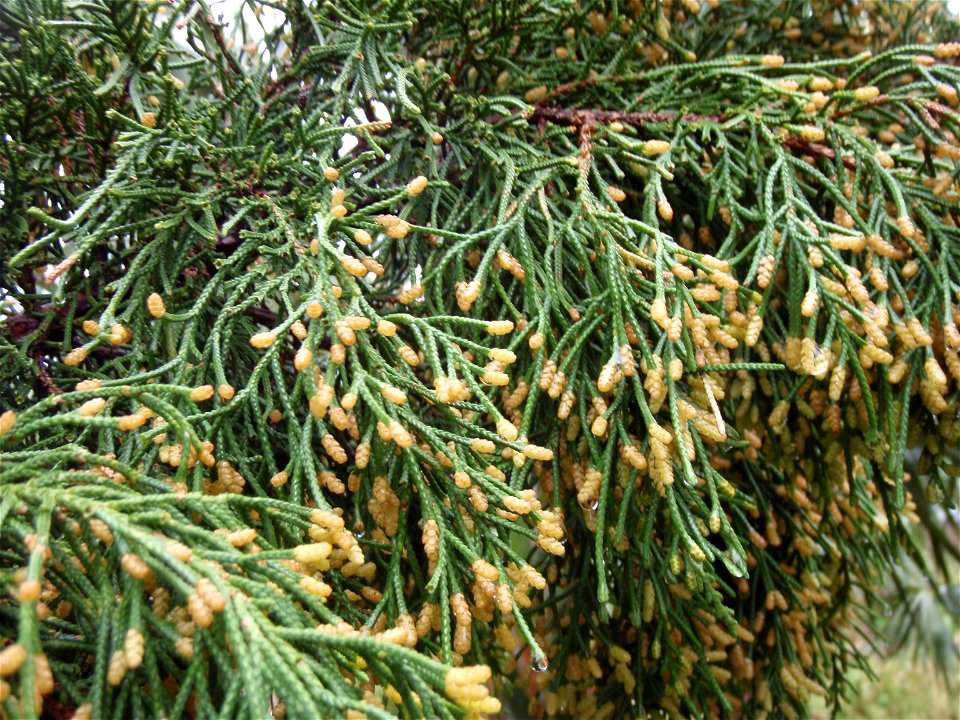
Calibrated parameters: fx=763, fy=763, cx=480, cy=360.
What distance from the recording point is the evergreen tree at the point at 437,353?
1.34 meters

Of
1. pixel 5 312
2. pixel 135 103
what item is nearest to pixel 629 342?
pixel 135 103

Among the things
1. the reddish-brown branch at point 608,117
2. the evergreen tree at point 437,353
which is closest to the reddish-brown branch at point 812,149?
the evergreen tree at point 437,353

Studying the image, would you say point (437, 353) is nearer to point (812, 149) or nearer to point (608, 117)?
point (608, 117)

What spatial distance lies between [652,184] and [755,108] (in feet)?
1.68

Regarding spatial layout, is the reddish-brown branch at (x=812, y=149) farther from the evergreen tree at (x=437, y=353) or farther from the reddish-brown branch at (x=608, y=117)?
the reddish-brown branch at (x=608, y=117)

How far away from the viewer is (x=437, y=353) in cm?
168

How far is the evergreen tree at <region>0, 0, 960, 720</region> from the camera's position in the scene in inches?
52.8

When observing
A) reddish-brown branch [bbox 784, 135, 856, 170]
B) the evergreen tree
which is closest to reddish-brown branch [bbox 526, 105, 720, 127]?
the evergreen tree

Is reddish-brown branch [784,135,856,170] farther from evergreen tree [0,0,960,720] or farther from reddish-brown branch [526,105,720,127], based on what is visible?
reddish-brown branch [526,105,720,127]

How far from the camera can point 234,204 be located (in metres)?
2.19

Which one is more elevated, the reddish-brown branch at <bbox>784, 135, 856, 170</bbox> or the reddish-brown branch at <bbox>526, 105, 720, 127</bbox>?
the reddish-brown branch at <bbox>526, 105, 720, 127</bbox>

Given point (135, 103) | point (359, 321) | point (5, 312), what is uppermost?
point (135, 103)

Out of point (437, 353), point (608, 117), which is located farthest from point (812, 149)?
point (437, 353)

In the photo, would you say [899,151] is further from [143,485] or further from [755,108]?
[143,485]
